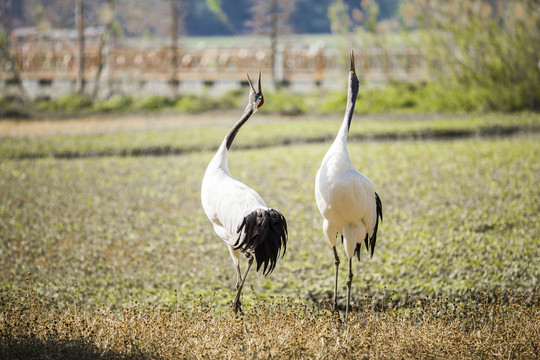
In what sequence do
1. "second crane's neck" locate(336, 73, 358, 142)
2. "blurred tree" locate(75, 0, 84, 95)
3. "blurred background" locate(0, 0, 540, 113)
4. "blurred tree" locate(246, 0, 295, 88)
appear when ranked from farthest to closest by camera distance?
"blurred tree" locate(246, 0, 295, 88)
"blurred tree" locate(75, 0, 84, 95)
"blurred background" locate(0, 0, 540, 113)
"second crane's neck" locate(336, 73, 358, 142)

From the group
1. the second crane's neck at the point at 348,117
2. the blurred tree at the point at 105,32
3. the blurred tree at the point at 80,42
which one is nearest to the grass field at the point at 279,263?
the second crane's neck at the point at 348,117

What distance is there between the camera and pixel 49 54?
21219 mm

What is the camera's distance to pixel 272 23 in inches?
761

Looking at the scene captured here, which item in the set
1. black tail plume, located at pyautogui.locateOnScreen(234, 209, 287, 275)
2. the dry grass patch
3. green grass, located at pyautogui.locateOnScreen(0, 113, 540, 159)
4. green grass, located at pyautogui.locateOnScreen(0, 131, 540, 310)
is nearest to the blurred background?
green grass, located at pyautogui.locateOnScreen(0, 113, 540, 159)

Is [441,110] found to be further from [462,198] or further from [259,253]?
[259,253]

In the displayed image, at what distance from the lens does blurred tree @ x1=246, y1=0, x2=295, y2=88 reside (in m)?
19.2

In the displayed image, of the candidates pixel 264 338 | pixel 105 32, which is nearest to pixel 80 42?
Answer: pixel 105 32

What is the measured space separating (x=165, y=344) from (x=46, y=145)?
27.5 feet

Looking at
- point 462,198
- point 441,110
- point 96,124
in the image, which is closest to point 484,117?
point 441,110

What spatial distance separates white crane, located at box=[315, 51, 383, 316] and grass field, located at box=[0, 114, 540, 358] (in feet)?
1.79

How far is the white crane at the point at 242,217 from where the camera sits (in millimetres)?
3607

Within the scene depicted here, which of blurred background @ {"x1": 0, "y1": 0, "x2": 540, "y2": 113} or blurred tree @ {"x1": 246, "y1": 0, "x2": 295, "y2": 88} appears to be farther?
blurred tree @ {"x1": 246, "y1": 0, "x2": 295, "y2": 88}

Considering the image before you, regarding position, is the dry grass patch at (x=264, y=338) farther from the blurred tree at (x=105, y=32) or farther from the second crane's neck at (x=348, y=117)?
the blurred tree at (x=105, y=32)

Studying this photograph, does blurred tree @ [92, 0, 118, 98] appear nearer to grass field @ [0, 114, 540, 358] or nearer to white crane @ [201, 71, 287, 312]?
grass field @ [0, 114, 540, 358]
